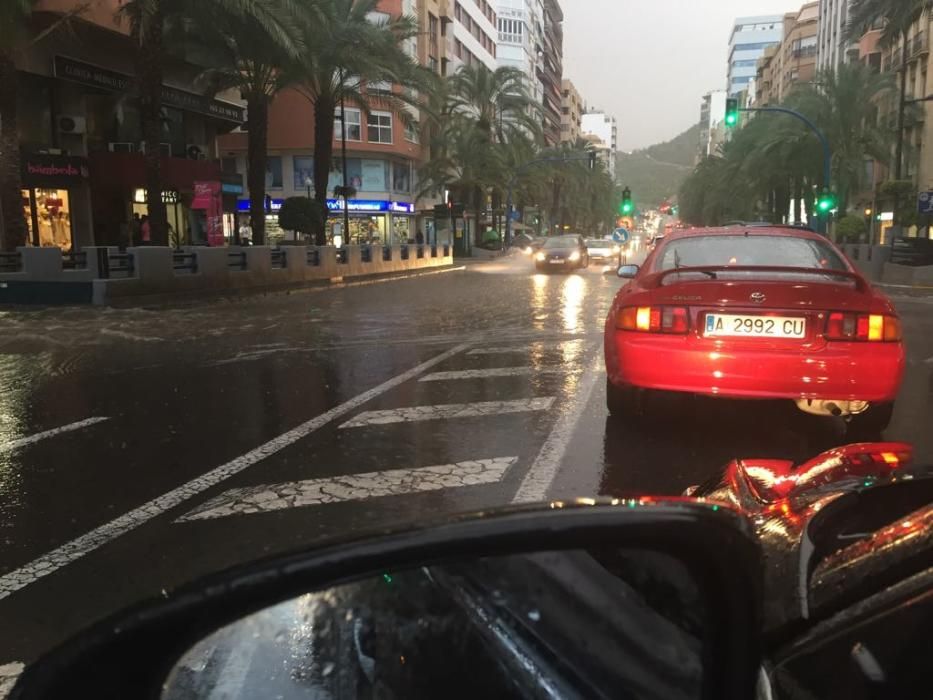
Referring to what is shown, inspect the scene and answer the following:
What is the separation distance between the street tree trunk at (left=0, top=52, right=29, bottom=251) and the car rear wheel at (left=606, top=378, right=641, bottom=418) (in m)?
17.6

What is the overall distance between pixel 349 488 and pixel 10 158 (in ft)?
58.9

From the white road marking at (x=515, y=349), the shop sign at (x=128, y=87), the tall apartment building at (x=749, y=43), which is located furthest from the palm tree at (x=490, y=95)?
the tall apartment building at (x=749, y=43)

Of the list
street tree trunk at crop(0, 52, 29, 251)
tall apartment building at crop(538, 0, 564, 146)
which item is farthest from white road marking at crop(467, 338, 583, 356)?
tall apartment building at crop(538, 0, 564, 146)

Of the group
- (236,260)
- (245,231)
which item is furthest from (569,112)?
(236,260)

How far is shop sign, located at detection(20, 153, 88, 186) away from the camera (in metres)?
25.4

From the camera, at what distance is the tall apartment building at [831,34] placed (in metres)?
75.1

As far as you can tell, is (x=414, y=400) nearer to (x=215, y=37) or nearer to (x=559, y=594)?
(x=559, y=594)

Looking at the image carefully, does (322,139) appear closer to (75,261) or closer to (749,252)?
(75,261)

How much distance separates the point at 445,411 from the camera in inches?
269

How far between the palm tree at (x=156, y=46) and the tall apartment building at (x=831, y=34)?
207ft

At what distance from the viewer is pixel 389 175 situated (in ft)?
184

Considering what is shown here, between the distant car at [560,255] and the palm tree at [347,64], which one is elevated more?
the palm tree at [347,64]

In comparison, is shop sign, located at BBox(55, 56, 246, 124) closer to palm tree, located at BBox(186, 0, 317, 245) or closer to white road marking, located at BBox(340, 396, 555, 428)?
palm tree, located at BBox(186, 0, 317, 245)

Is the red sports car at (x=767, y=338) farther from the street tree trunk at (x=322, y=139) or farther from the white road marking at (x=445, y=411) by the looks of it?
the street tree trunk at (x=322, y=139)
